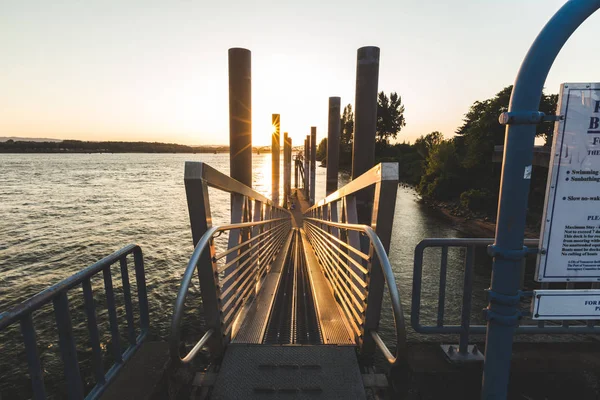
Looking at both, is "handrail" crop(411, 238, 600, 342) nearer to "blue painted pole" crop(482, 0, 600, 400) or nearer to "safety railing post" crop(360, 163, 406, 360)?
"safety railing post" crop(360, 163, 406, 360)

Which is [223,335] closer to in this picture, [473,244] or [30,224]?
[473,244]

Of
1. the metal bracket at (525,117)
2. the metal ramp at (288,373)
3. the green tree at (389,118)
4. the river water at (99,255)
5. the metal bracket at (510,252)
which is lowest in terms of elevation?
the river water at (99,255)

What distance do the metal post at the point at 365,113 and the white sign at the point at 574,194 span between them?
304cm

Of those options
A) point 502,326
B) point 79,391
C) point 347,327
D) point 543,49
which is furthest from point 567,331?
point 79,391

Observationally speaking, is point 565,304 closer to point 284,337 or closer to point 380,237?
point 380,237

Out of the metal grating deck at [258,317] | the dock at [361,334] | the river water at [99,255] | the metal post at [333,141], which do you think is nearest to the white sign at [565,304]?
the dock at [361,334]

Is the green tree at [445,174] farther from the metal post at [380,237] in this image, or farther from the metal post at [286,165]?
the metal post at [380,237]

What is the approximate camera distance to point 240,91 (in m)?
5.09

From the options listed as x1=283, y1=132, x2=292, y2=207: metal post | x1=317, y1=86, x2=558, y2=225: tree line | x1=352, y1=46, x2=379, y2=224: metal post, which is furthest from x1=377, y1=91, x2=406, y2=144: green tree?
x1=352, y1=46, x2=379, y2=224: metal post

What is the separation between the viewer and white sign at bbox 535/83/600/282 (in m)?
1.71

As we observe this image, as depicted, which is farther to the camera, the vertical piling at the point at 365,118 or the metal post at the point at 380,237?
the vertical piling at the point at 365,118

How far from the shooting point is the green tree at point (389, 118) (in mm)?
70250

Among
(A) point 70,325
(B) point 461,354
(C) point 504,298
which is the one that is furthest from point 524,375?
(A) point 70,325

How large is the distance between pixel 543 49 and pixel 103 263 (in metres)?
2.91
